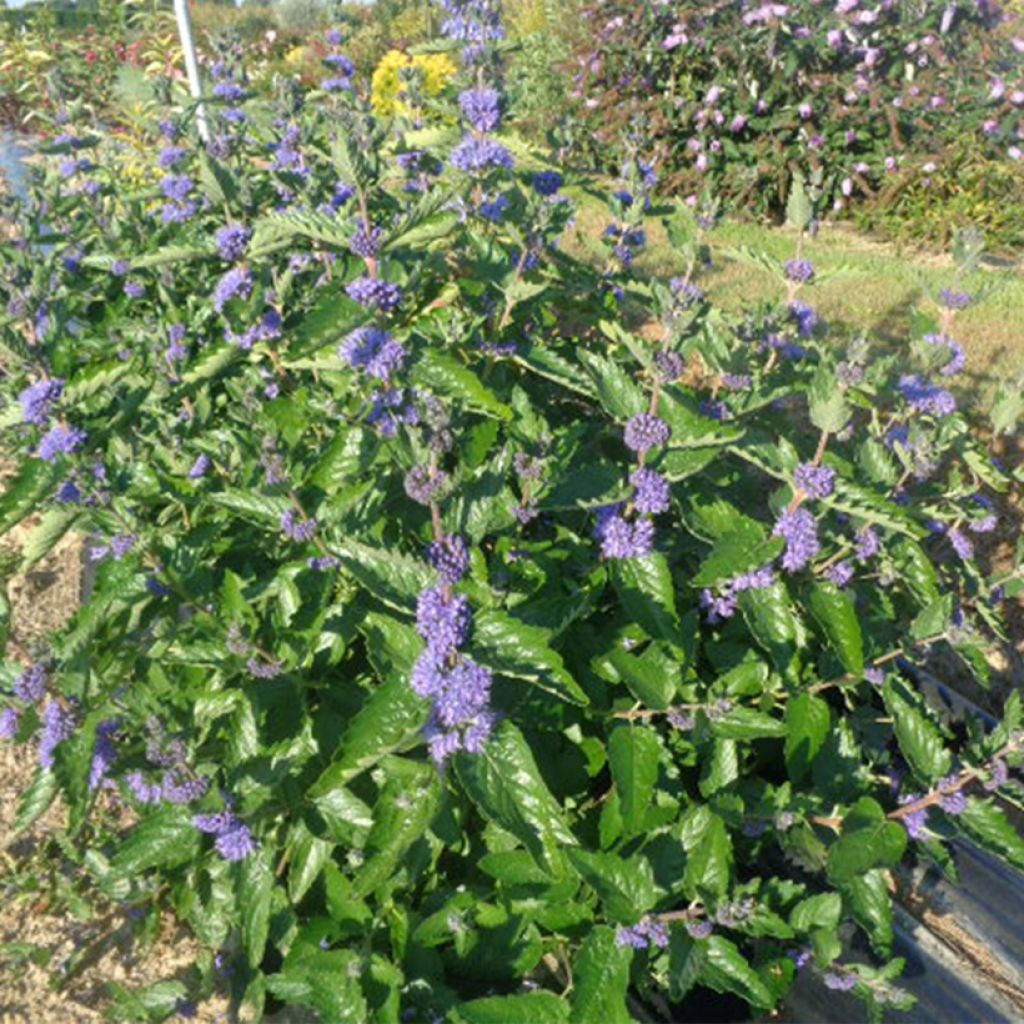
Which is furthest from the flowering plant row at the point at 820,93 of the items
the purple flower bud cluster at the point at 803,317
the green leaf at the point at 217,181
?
the green leaf at the point at 217,181

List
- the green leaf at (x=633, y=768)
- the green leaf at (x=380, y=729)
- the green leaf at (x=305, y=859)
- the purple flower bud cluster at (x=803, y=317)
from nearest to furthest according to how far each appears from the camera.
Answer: the green leaf at (x=380, y=729)
the green leaf at (x=633, y=768)
the green leaf at (x=305, y=859)
the purple flower bud cluster at (x=803, y=317)

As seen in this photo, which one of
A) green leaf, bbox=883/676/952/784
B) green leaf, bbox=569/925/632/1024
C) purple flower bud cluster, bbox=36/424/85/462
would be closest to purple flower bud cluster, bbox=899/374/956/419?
green leaf, bbox=883/676/952/784

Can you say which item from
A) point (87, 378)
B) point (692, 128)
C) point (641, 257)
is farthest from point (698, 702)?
point (692, 128)

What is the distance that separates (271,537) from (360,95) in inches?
97.4

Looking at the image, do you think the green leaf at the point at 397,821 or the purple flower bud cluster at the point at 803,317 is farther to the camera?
the purple flower bud cluster at the point at 803,317

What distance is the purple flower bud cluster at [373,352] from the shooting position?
2.29 meters

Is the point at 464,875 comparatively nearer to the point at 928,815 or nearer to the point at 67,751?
the point at 67,751

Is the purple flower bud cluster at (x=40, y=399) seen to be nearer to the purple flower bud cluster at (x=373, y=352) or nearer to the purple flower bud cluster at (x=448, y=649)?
the purple flower bud cluster at (x=373, y=352)

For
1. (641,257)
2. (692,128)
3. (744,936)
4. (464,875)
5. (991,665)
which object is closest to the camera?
(744,936)

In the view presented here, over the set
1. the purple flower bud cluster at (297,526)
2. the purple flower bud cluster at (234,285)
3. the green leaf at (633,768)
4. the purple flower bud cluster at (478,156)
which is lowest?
the green leaf at (633,768)

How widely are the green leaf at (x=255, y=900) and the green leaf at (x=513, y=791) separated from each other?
2.94ft

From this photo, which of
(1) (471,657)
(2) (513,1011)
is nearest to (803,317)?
(1) (471,657)

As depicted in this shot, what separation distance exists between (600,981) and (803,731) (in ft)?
3.08

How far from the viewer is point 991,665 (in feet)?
13.5
